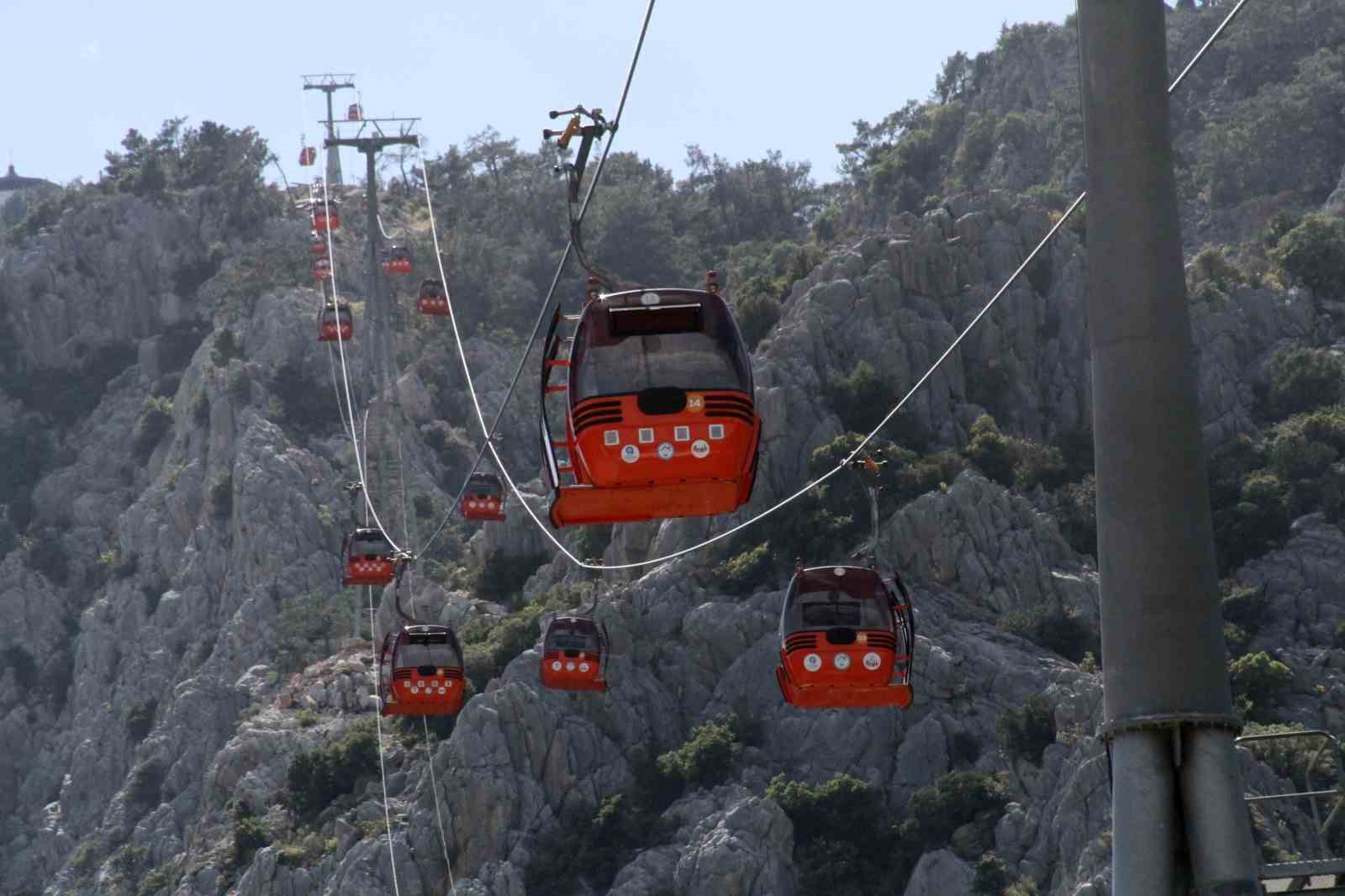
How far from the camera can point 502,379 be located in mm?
96062

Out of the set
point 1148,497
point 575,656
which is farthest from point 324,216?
point 1148,497

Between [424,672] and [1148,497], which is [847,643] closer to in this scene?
[424,672]

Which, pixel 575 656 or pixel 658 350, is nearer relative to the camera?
pixel 658 350

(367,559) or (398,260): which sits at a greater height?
(398,260)

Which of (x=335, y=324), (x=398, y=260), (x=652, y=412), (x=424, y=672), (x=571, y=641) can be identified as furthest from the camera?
(x=398, y=260)

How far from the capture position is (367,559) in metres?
56.4

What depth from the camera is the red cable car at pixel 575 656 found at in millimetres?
46719

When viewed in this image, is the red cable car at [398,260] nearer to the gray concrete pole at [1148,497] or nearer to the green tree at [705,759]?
the green tree at [705,759]

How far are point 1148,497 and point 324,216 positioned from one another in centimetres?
9266

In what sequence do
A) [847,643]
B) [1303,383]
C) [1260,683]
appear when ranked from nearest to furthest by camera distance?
[847,643] → [1260,683] → [1303,383]

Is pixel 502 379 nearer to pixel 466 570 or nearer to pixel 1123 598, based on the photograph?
pixel 466 570

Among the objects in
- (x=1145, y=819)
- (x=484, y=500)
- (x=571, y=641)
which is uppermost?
(x=484, y=500)

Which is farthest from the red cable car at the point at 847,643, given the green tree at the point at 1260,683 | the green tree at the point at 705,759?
the green tree at the point at 705,759

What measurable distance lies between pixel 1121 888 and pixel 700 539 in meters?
53.5
